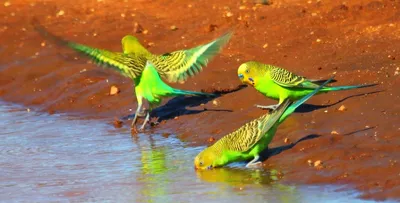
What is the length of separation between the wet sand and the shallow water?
25 centimetres

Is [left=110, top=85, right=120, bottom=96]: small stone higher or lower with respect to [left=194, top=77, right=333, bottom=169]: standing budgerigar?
lower

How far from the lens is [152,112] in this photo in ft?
35.2

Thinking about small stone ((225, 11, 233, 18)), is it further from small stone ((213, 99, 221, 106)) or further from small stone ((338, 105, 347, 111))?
small stone ((338, 105, 347, 111))

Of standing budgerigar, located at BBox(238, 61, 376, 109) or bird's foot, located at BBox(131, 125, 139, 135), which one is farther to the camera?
bird's foot, located at BBox(131, 125, 139, 135)

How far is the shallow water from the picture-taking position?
7527 millimetres

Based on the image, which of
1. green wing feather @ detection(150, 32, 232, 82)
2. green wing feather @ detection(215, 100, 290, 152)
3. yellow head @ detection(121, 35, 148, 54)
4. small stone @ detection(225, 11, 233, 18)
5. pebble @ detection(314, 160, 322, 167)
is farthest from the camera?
small stone @ detection(225, 11, 233, 18)

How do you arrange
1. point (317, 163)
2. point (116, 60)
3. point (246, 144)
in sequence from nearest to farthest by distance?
1. point (317, 163)
2. point (246, 144)
3. point (116, 60)

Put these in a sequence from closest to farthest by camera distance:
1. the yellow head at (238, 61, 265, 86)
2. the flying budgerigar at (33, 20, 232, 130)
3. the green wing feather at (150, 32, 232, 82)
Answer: the yellow head at (238, 61, 265, 86) < the flying budgerigar at (33, 20, 232, 130) < the green wing feather at (150, 32, 232, 82)

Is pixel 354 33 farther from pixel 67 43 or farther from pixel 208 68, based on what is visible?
pixel 67 43

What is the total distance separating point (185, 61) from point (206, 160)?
7.84 ft

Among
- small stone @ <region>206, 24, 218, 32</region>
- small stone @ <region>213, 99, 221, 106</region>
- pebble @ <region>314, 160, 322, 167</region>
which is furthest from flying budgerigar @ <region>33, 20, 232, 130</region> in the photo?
pebble @ <region>314, 160, 322, 167</region>

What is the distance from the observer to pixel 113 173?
8484 millimetres

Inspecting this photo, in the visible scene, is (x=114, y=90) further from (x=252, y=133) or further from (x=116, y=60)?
(x=252, y=133)

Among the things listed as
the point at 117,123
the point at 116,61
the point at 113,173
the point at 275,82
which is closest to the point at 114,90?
the point at 117,123
